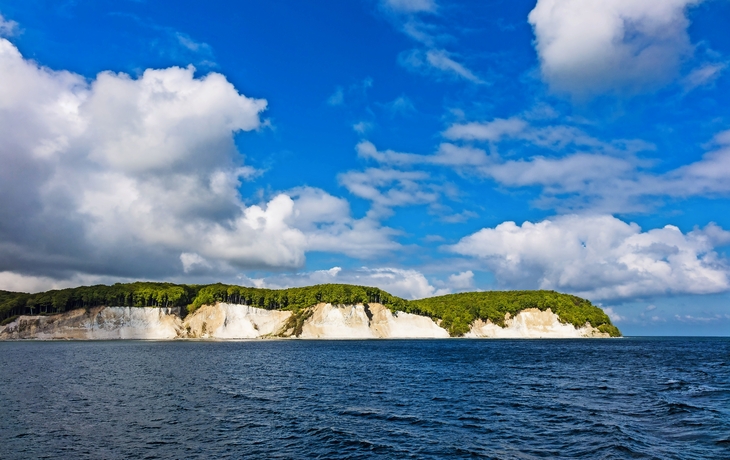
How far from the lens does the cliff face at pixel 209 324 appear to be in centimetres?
15738

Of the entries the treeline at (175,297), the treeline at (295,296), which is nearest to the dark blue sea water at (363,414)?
the treeline at (295,296)

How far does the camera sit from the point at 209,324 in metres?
162

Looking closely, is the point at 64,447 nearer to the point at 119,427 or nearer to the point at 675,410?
the point at 119,427

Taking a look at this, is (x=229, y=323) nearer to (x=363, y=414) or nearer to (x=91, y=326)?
(x=91, y=326)

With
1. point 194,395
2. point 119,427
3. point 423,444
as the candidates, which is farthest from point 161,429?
point 423,444

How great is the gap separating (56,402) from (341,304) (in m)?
135

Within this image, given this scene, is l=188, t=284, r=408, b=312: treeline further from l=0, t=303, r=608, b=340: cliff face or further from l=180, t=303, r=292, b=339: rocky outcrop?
l=180, t=303, r=292, b=339: rocky outcrop

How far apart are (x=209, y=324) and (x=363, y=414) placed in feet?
472

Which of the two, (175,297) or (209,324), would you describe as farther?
(175,297)

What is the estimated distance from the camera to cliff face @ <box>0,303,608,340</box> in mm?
157375

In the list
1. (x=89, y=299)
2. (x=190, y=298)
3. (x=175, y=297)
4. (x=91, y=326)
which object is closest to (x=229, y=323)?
(x=175, y=297)

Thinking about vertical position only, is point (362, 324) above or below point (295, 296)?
below

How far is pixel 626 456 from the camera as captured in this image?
20844 millimetres

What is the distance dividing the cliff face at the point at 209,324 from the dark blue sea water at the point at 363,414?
110618 millimetres
